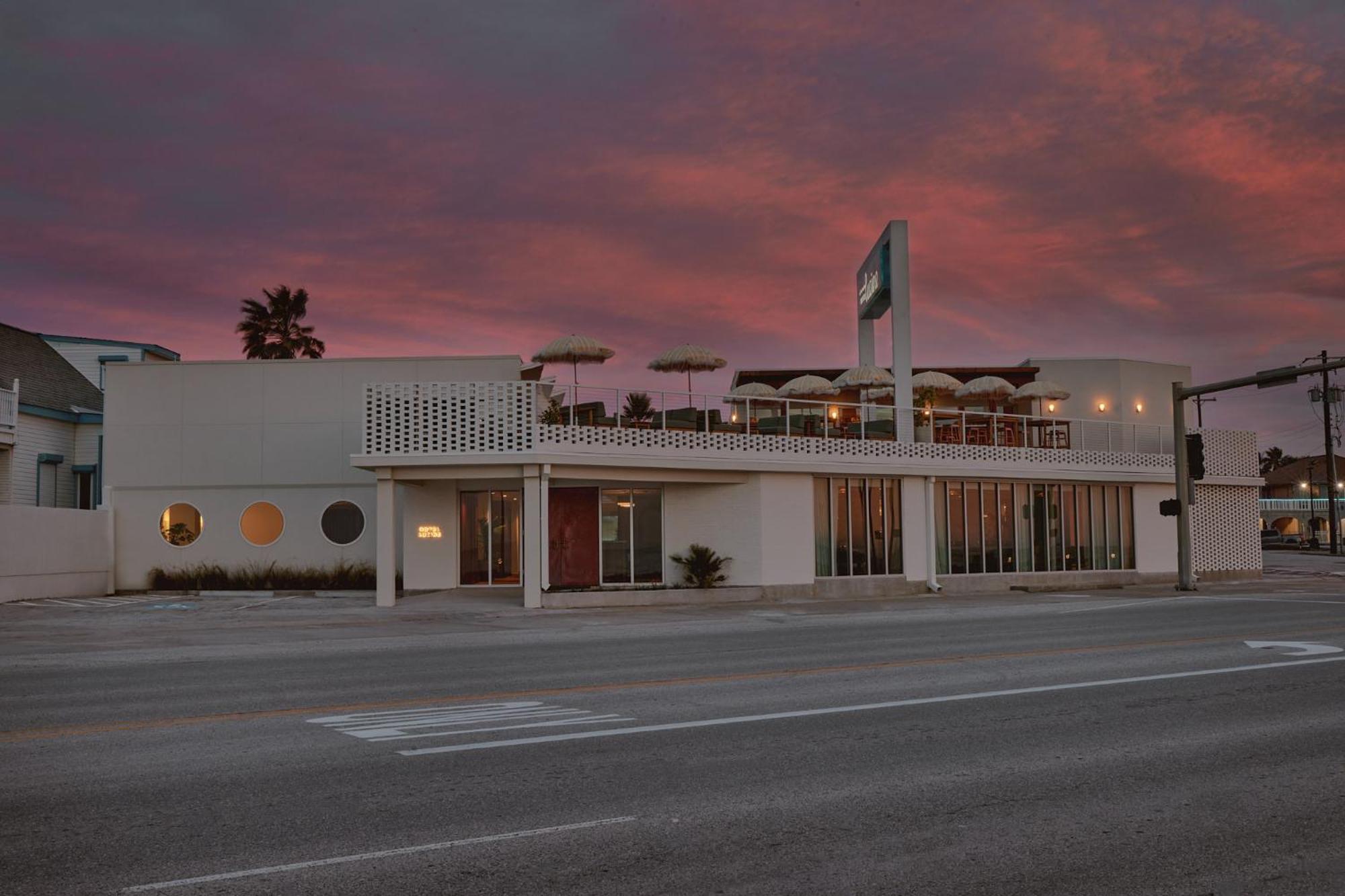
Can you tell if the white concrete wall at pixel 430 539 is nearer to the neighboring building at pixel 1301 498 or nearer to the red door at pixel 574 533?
the red door at pixel 574 533

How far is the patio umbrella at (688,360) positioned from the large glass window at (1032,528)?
7.94m

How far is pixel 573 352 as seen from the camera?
92.9 feet

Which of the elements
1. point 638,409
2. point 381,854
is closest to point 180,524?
point 638,409

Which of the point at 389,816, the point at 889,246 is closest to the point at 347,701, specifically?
the point at 389,816

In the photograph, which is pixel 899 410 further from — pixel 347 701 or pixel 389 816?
pixel 389 816

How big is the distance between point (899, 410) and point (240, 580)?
19.3 m

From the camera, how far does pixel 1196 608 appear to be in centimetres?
2330

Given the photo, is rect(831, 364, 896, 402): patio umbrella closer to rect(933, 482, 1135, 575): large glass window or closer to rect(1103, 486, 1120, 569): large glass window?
rect(933, 482, 1135, 575): large glass window

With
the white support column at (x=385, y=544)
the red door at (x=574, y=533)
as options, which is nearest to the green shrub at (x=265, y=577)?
the white support column at (x=385, y=544)

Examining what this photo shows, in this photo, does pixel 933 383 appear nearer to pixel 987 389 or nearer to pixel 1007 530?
pixel 987 389

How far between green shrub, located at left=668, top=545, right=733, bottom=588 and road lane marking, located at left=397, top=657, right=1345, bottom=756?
1576 cm

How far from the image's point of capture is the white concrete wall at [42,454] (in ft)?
104

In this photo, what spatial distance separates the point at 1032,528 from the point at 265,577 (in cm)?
2327

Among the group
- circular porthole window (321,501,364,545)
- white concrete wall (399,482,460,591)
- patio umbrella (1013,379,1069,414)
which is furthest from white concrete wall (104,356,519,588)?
patio umbrella (1013,379,1069,414)
